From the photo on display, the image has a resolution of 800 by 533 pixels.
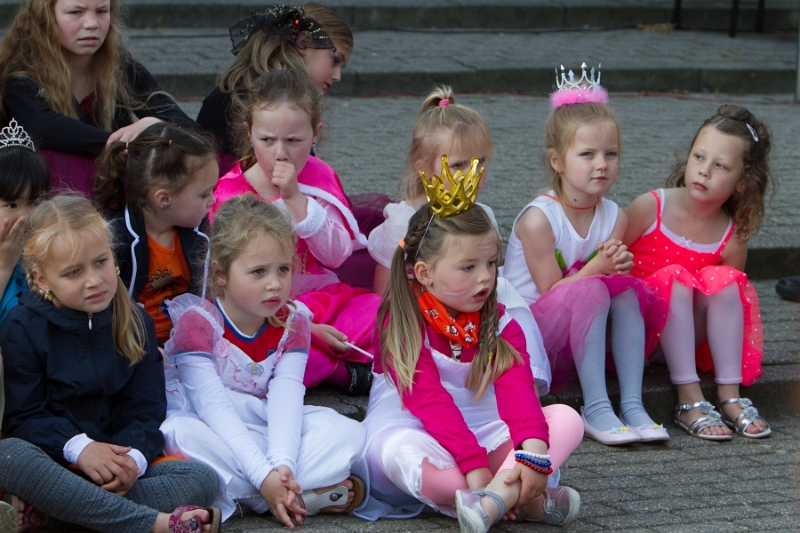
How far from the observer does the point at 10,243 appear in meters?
3.07

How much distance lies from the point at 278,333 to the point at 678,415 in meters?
1.60

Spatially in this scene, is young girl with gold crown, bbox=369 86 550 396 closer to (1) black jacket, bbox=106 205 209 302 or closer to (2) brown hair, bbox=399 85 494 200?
(2) brown hair, bbox=399 85 494 200

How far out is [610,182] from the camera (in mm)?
3920


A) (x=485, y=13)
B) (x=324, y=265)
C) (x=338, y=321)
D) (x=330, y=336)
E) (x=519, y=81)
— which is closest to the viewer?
(x=330, y=336)

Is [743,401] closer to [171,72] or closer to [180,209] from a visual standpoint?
[180,209]

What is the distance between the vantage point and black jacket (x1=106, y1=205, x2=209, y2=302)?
3.29m

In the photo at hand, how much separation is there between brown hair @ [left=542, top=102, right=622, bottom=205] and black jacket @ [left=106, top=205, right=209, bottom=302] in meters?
1.37

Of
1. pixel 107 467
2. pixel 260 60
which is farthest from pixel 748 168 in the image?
pixel 107 467

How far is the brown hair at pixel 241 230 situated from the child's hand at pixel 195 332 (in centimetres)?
12

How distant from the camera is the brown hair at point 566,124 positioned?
391 cm

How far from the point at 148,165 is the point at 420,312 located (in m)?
0.97

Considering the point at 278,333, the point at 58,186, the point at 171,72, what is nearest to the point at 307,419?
the point at 278,333

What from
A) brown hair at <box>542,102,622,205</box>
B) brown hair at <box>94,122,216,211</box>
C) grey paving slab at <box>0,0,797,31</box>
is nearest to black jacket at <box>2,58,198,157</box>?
brown hair at <box>94,122,216,211</box>

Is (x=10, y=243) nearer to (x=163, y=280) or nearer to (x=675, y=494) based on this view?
(x=163, y=280)
